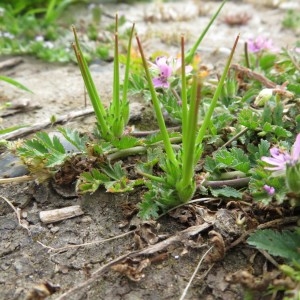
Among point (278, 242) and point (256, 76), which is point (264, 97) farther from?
point (278, 242)

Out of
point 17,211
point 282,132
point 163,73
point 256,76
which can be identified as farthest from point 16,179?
point 256,76

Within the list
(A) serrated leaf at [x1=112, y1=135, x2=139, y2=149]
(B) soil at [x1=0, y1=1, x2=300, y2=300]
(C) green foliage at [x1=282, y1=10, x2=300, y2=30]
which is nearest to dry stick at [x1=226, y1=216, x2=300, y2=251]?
(B) soil at [x1=0, y1=1, x2=300, y2=300]

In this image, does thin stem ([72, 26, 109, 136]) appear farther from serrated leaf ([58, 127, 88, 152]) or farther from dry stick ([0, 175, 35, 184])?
dry stick ([0, 175, 35, 184])

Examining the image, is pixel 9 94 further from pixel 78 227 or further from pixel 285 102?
pixel 285 102

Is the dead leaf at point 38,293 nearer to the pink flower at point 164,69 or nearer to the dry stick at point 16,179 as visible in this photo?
the dry stick at point 16,179

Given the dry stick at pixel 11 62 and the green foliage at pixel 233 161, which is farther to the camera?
the dry stick at pixel 11 62

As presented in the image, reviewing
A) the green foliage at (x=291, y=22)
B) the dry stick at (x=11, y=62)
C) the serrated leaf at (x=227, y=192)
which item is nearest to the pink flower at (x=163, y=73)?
the serrated leaf at (x=227, y=192)
